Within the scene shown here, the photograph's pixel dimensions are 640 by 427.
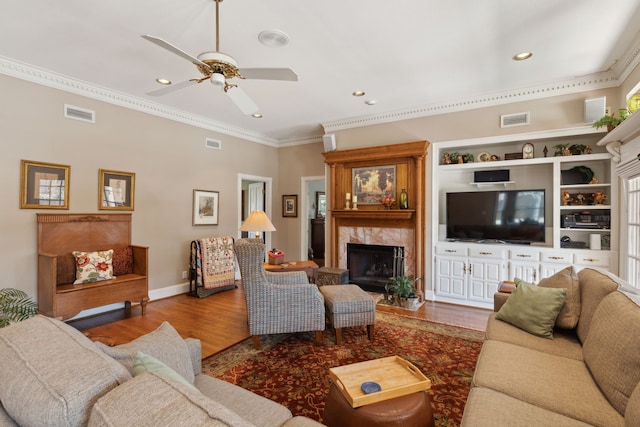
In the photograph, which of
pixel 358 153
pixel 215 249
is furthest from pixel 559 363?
pixel 215 249

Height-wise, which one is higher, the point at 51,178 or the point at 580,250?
the point at 51,178

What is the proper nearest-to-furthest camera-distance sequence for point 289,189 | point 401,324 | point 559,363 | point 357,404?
point 357,404, point 559,363, point 401,324, point 289,189

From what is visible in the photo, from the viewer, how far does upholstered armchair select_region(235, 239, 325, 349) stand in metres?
2.89

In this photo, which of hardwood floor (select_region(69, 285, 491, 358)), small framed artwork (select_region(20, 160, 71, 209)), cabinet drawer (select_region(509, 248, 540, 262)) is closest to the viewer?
hardwood floor (select_region(69, 285, 491, 358))

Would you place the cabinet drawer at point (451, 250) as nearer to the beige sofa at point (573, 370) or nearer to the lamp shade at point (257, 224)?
the beige sofa at point (573, 370)

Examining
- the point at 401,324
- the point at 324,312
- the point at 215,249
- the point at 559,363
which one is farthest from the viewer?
the point at 215,249

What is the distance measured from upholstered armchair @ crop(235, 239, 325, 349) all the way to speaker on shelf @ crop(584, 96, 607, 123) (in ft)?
→ 12.3

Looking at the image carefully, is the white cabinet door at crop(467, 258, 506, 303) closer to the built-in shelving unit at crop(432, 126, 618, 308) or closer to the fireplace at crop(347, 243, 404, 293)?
the built-in shelving unit at crop(432, 126, 618, 308)

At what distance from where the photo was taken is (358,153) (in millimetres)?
5129

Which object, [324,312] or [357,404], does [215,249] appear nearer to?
[324,312]

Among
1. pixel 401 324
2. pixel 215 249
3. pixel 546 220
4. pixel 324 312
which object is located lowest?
pixel 401 324

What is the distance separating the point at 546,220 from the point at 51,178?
6.15m

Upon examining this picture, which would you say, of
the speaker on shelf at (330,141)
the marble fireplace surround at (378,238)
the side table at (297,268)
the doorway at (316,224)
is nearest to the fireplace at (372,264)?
the marble fireplace surround at (378,238)

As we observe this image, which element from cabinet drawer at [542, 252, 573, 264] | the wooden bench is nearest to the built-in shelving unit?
cabinet drawer at [542, 252, 573, 264]
